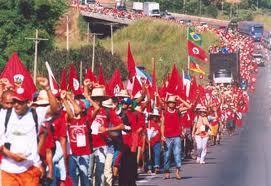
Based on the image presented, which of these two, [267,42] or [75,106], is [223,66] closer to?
[75,106]

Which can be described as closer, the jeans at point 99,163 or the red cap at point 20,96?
the red cap at point 20,96

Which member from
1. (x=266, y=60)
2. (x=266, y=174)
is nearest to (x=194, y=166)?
(x=266, y=174)

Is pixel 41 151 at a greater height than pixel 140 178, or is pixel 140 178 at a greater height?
pixel 41 151

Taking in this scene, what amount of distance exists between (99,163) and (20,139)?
5235mm

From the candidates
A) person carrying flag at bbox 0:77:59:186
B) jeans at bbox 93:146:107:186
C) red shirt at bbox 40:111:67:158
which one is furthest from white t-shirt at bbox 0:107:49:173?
jeans at bbox 93:146:107:186

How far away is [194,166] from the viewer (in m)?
26.6

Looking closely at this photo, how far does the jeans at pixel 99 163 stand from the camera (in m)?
17.4

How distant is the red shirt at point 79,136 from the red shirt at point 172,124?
5796 mm

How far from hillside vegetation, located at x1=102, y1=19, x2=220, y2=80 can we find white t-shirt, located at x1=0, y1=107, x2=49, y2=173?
3304 inches

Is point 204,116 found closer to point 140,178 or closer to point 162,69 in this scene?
point 140,178

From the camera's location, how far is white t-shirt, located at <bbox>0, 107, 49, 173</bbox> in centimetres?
1237

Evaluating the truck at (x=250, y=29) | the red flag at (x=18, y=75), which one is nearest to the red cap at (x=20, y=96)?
the red flag at (x=18, y=75)

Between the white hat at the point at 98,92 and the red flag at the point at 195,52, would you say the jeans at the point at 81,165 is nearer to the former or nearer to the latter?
the white hat at the point at 98,92

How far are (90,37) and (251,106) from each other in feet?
88.4
